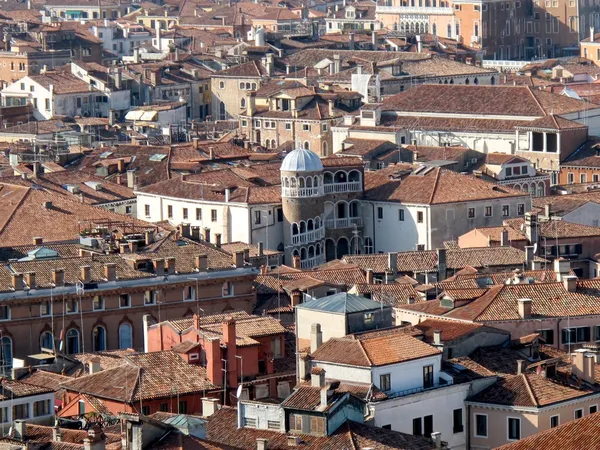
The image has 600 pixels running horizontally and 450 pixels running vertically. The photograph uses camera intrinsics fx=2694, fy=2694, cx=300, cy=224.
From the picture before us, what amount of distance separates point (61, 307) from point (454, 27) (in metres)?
110

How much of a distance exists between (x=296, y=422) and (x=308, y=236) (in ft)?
134

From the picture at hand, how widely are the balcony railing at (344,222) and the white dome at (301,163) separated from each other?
7.28 ft

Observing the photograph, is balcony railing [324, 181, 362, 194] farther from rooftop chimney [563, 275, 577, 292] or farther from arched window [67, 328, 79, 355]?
rooftop chimney [563, 275, 577, 292]

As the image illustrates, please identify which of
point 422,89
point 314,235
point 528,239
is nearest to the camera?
point 528,239

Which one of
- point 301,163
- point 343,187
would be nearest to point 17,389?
point 301,163

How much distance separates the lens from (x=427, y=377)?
52.8 m

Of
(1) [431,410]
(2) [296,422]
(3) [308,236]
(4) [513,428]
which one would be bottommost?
(3) [308,236]

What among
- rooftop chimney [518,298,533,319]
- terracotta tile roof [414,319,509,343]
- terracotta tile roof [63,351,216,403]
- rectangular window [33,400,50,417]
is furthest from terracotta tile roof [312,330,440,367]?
rooftop chimney [518,298,533,319]

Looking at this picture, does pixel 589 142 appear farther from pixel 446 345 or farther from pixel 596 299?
pixel 446 345

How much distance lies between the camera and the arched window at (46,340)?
6475 centimetres

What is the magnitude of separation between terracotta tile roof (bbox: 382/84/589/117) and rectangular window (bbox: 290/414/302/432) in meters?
60.5

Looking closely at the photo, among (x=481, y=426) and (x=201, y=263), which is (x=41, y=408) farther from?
(x=201, y=263)

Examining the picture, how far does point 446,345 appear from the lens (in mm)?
55156

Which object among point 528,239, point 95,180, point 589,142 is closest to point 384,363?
point 528,239
